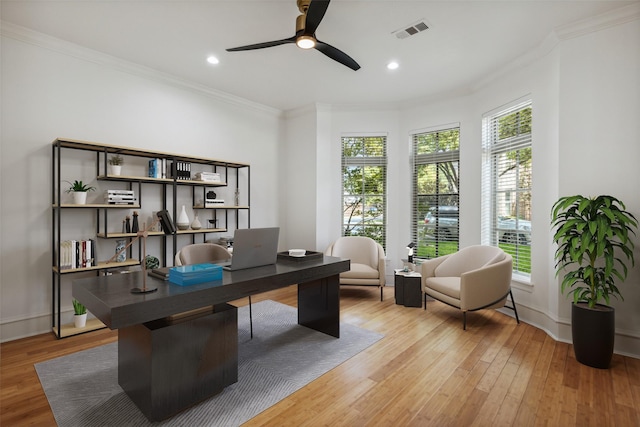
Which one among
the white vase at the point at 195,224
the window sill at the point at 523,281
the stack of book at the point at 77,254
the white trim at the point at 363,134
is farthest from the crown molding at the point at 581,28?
the stack of book at the point at 77,254


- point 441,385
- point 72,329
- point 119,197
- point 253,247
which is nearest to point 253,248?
point 253,247

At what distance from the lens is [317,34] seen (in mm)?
3090

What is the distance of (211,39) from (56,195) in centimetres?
224

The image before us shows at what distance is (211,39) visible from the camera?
3176 millimetres

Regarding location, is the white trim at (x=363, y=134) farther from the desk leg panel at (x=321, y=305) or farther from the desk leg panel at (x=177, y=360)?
the desk leg panel at (x=177, y=360)

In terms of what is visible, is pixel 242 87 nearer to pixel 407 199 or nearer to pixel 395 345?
pixel 407 199

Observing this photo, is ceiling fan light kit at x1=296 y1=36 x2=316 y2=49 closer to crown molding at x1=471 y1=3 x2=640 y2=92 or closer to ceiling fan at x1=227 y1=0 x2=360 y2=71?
ceiling fan at x1=227 y1=0 x2=360 y2=71

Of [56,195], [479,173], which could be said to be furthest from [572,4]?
[56,195]

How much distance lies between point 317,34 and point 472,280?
2.96 m

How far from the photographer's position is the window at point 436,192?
4.66 metres

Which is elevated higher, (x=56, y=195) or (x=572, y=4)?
(x=572, y=4)

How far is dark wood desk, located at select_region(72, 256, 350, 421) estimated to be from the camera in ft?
5.62

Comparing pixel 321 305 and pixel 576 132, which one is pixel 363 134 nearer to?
pixel 576 132

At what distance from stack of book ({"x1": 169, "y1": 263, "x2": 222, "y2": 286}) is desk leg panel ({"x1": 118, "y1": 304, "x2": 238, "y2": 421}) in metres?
0.22
